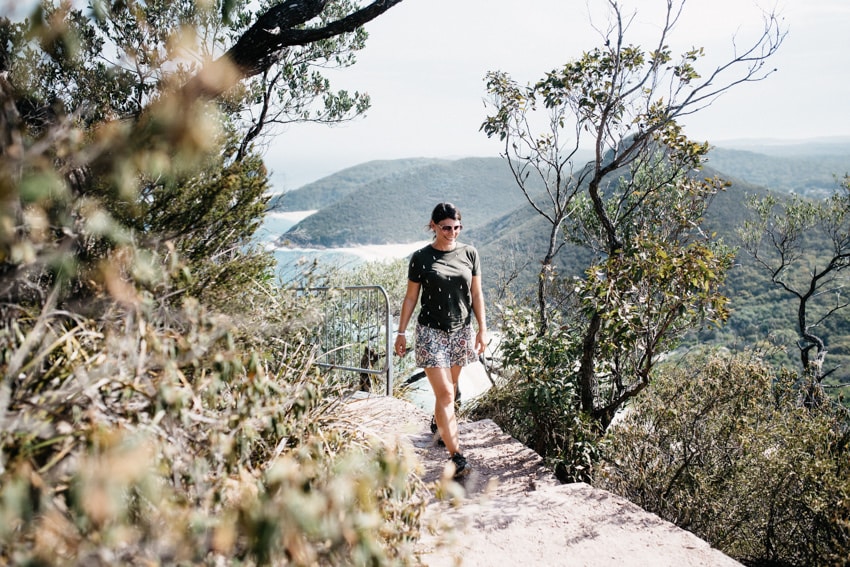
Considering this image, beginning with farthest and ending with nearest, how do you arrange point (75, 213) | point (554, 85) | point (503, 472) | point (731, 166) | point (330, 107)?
point (731, 166) → point (330, 107) → point (554, 85) → point (503, 472) → point (75, 213)

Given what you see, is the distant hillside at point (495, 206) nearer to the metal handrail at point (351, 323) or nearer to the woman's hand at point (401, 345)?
the metal handrail at point (351, 323)

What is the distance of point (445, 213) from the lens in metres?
4.09

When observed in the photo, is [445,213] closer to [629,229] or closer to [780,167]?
[629,229]

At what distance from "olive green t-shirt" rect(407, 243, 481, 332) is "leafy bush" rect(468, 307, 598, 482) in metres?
1.24

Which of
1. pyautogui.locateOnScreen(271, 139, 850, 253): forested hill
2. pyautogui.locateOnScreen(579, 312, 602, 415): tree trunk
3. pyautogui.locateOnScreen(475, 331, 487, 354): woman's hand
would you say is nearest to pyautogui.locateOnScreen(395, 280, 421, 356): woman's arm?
pyautogui.locateOnScreen(475, 331, 487, 354): woman's hand

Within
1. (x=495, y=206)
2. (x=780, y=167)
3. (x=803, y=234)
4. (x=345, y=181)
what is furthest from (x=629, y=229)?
(x=780, y=167)

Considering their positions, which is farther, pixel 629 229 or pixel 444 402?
pixel 629 229

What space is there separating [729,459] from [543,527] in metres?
2.58

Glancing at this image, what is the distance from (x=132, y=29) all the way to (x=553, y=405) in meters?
7.62

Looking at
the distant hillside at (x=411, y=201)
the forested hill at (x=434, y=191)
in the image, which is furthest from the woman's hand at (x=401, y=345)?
the distant hillside at (x=411, y=201)

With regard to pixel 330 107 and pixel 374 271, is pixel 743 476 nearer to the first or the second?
pixel 330 107

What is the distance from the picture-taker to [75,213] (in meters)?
2.30

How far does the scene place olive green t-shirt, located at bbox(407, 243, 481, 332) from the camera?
4012 millimetres

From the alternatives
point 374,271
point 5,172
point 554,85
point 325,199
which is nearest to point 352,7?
point 554,85
